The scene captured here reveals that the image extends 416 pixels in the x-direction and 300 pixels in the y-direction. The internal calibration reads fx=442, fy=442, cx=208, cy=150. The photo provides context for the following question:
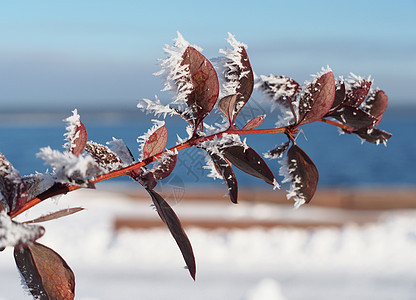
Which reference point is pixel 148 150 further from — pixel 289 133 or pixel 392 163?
pixel 392 163

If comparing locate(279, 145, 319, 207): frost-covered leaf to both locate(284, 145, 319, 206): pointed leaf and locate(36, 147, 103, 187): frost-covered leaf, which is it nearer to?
locate(284, 145, 319, 206): pointed leaf

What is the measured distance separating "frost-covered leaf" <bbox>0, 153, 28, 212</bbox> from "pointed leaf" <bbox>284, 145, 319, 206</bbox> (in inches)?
5.7

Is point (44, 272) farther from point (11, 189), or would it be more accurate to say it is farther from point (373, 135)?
point (373, 135)

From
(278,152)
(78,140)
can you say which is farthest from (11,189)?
(278,152)

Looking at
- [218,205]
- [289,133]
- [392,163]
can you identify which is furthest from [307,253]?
[392,163]

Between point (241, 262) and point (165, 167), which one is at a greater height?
point (241, 262)

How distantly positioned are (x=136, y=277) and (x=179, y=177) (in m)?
1.15

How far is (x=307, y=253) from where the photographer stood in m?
1.57

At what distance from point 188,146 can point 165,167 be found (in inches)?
0.7

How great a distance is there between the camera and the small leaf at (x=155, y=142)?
0.77 feet

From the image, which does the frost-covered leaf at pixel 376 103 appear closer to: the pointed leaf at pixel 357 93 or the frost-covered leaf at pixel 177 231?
the pointed leaf at pixel 357 93

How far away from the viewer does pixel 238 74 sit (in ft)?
0.81

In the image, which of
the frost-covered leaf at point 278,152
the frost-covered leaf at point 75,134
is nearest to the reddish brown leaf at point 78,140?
the frost-covered leaf at point 75,134

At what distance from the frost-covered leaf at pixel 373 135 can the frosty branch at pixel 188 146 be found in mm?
20
